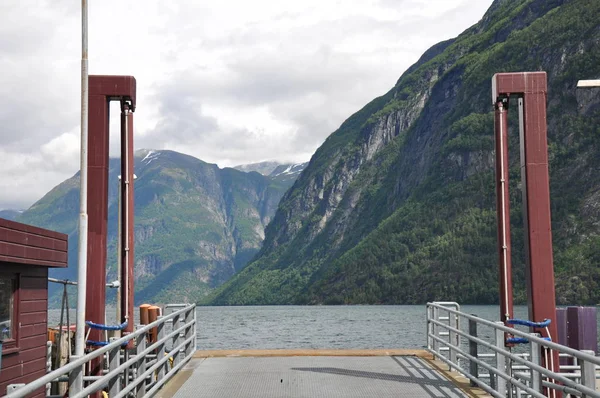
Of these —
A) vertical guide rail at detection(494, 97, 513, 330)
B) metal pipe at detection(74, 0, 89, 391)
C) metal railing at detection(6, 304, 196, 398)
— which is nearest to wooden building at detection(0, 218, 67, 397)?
metal railing at detection(6, 304, 196, 398)

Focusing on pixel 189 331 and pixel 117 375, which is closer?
pixel 117 375

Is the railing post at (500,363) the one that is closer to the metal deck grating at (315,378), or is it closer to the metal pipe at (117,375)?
the metal deck grating at (315,378)

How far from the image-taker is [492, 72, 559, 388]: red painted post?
14609mm

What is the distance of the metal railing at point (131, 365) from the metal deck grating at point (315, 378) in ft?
1.72

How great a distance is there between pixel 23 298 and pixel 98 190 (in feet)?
7.32

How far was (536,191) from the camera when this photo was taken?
14797 millimetres

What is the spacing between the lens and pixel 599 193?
177m

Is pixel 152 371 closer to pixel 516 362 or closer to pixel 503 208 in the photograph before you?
pixel 516 362

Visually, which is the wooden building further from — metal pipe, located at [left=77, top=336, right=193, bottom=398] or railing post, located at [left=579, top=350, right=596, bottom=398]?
railing post, located at [left=579, top=350, right=596, bottom=398]

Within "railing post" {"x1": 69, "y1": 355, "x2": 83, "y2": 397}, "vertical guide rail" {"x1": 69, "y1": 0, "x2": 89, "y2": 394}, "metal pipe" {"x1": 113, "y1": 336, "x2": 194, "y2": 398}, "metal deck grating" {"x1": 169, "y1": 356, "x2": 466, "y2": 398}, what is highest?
"vertical guide rail" {"x1": 69, "y1": 0, "x2": 89, "y2": 394}

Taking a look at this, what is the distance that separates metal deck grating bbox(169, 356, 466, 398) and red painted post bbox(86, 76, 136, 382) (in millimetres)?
1963

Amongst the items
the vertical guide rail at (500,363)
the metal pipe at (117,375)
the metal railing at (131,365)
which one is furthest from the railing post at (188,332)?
the vertical guide rail at (500,363)

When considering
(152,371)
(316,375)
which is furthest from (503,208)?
(152,371)

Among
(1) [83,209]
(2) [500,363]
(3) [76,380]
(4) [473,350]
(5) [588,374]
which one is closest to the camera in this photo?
(5) [588,374]
